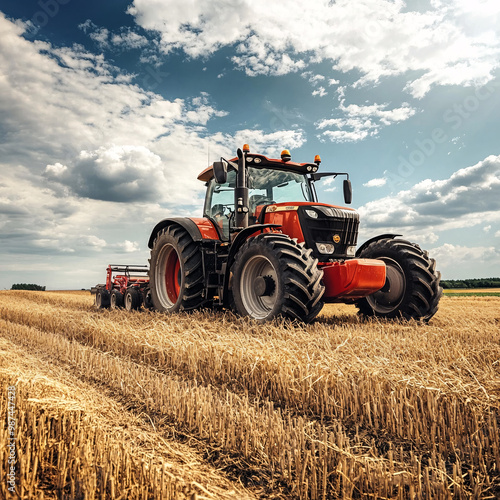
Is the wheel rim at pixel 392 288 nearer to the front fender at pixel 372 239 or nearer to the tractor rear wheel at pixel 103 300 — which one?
A: the front fender at pixel 372 239

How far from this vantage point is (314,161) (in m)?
8.16

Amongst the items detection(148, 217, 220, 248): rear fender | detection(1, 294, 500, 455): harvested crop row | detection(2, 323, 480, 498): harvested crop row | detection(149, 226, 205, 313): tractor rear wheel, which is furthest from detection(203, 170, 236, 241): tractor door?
detection(2, 323, 480, 498): harvested crop row

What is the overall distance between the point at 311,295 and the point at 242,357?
1.84 meters

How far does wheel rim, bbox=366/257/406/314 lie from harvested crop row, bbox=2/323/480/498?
4469mm

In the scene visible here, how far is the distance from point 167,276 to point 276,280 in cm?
362

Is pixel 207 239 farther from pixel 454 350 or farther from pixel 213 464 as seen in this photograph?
pixel 213 464

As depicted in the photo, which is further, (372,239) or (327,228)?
(372,239)

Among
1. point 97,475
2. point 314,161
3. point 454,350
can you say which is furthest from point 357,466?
point 314,161

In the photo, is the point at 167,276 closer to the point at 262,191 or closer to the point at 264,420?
the point at 262,191

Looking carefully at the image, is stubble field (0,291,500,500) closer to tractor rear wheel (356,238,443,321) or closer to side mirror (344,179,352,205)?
tractor rear wheel (356,238,443,321)

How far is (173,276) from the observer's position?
30.3 feet

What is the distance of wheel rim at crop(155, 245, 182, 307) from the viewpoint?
9.05 m

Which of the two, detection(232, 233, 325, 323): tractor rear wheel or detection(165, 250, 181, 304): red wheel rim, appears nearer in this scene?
detection(232, 233, 325, 323): tractor rear wheel

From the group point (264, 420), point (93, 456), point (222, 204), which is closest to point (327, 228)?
point (222, 204)
